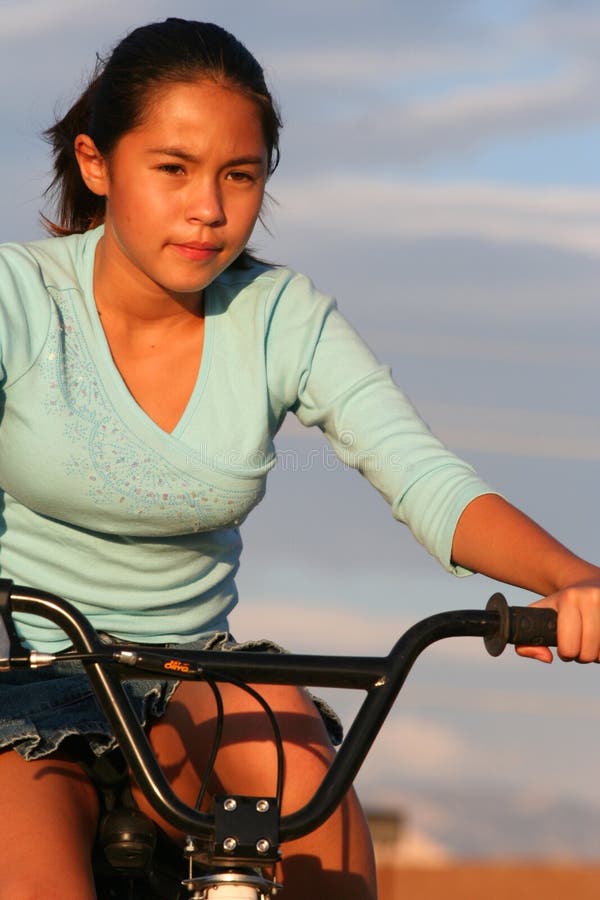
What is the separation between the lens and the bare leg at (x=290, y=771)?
2.32 m

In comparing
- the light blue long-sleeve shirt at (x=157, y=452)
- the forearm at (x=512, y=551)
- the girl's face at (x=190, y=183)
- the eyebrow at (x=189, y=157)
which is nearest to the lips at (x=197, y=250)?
the girl's face at (x=190, y=183)

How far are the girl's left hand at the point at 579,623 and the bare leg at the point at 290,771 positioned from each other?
42cm

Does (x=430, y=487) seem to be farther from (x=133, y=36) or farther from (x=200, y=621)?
(x=133, y=36)

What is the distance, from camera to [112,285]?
9.61ft

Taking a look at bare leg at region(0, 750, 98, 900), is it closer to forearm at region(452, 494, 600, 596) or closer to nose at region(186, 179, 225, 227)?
forearm at region(452, 494, 600, 596)

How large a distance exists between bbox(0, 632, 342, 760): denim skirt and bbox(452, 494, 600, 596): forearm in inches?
14.4

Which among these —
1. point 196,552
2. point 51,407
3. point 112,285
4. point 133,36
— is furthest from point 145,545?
point 133,36

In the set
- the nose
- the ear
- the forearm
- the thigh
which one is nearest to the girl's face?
the nose

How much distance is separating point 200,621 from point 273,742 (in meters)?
0.57

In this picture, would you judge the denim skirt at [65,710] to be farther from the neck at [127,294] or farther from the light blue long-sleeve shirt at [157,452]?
the neck at [127,294]

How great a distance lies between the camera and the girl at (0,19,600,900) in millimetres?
2631

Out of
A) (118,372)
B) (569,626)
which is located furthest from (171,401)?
(569,626)

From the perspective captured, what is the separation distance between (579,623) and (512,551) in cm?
33

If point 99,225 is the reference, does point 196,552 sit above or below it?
below
